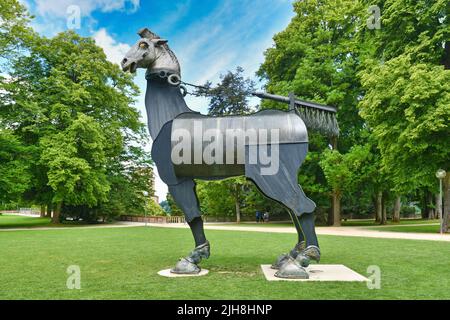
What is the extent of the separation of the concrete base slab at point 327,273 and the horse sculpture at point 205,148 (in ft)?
0.71

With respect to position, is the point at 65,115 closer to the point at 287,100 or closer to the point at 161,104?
the point at 161,104

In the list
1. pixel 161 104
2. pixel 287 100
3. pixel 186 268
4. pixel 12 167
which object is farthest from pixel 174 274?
pixel 12 167

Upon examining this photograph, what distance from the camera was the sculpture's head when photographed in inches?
258

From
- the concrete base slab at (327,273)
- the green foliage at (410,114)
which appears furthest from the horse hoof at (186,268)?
the green foliage at (410,114)

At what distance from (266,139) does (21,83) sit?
26.8 metres

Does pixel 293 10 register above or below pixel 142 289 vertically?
above

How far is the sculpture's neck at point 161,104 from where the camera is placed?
22.3ft

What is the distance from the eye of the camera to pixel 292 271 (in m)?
5.99

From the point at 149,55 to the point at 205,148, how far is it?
198cm

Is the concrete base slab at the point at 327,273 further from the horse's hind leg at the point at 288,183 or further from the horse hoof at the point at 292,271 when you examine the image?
the horse's hind leg at the point at 288,183

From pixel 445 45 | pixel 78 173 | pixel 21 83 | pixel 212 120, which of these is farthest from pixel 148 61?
pixel 21 83

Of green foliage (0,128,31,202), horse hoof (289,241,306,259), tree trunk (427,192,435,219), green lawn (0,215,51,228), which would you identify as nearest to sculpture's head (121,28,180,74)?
horse hoof (289,241,306,259)

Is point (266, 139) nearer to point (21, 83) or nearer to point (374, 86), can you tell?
point (374, 86)
